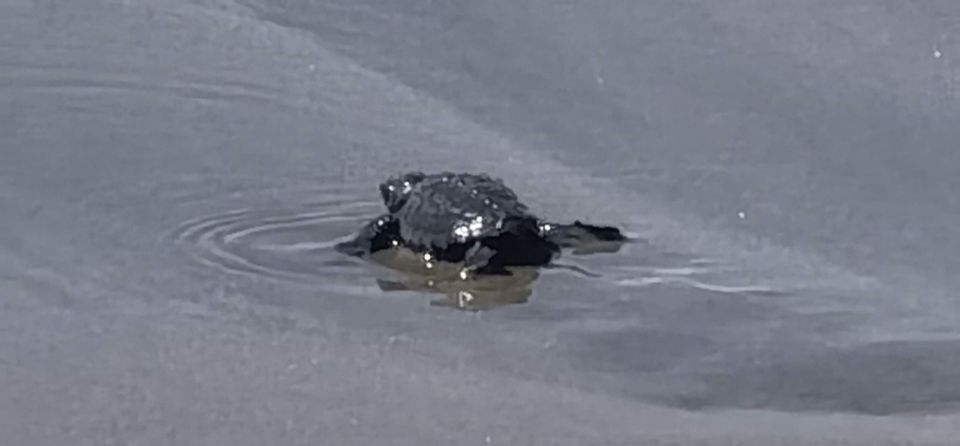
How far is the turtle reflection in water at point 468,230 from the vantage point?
4.08 m

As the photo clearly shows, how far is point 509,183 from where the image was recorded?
4.65m

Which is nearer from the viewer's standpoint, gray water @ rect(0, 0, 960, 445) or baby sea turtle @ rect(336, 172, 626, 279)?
gray water @ rect(0, 0, 960, 445)

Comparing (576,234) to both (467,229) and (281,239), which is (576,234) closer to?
(467,229)

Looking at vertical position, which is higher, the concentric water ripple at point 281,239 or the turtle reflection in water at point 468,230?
the turtle reflection in water at point 468,230

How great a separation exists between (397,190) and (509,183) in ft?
1.71

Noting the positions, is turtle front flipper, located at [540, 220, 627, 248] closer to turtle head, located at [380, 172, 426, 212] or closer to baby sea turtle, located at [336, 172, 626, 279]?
baby sea turtle, located at [336, 172, 626, 279]

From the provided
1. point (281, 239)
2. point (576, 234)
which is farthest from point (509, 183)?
point (281, 239)

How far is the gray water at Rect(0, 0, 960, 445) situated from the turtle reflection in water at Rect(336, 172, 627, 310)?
74mm

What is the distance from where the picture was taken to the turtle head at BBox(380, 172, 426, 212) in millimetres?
4188

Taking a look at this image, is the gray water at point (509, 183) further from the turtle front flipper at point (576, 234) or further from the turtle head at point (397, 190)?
the turtle head at point (397, 190)

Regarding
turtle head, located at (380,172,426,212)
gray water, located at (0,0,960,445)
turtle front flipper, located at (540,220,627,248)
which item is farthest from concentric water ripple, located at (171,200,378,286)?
turtle front flipper, located at (540,220,627,248)

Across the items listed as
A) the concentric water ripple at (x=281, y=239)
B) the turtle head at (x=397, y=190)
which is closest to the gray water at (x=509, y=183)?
the concentric water ripple at (x=281, y=239)

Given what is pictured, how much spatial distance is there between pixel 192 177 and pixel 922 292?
189 cm

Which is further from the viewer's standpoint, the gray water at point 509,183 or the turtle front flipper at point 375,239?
the turtle front flipper at point 375,239
